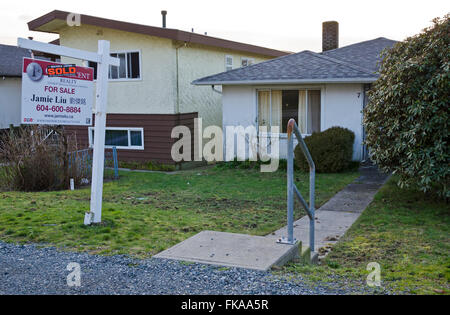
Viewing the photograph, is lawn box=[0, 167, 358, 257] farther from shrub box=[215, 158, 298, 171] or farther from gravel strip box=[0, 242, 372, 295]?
shrub box=[215, 158, 298, 171]

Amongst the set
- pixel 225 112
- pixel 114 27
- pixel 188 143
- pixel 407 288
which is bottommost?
pixel 407 288

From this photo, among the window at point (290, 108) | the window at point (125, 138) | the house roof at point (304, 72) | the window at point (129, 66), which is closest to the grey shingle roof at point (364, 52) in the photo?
the house roof at point (304, 72)

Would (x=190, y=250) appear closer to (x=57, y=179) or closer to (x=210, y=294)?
(x=210, y=294)

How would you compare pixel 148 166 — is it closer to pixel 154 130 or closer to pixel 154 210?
pixel 154 130

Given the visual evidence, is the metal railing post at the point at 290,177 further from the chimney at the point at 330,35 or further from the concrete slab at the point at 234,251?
the chimney at the point at 330,35

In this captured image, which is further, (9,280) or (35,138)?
(35,138)

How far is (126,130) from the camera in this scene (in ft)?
52.9

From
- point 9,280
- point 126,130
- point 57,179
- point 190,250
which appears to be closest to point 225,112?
point 126,130

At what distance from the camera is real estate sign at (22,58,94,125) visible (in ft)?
18.3

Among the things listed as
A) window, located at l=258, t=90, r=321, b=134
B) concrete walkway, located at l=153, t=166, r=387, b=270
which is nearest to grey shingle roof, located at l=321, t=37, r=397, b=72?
window, located at l=258, t=90, r=321, b=134

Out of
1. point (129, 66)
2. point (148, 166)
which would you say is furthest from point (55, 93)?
point (129, 66)

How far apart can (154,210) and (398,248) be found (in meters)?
4.05

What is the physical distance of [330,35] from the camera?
68.2ft

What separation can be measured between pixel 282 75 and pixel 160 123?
4298 mm
